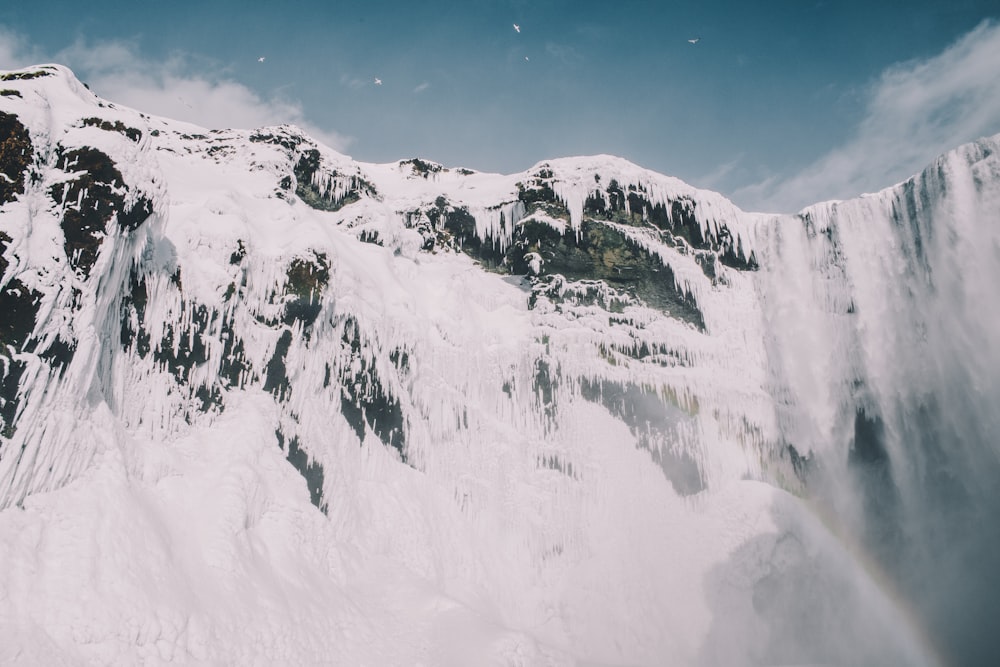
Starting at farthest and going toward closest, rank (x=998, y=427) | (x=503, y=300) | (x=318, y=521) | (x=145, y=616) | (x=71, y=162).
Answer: (x=503, y=300) → (x=998, y=427) → (x=318, y=521) → (x=71, y=162) → (x=145, y=616)

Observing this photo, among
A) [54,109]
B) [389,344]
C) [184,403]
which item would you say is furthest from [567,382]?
[54,109]

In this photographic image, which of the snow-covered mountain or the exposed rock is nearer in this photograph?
the exposed rock

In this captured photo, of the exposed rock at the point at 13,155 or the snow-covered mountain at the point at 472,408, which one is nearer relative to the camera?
the exposed rock at the point at 13,155

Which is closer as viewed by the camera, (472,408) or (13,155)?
(13,155)

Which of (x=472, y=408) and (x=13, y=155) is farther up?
(x=13, y=155)

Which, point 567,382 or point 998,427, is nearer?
point 998,427

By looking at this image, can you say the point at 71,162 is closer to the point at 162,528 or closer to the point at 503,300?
the point at 162,528

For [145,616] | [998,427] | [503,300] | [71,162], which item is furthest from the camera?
[503,300]

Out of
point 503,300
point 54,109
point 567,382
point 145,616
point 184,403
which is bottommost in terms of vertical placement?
point 145,616
